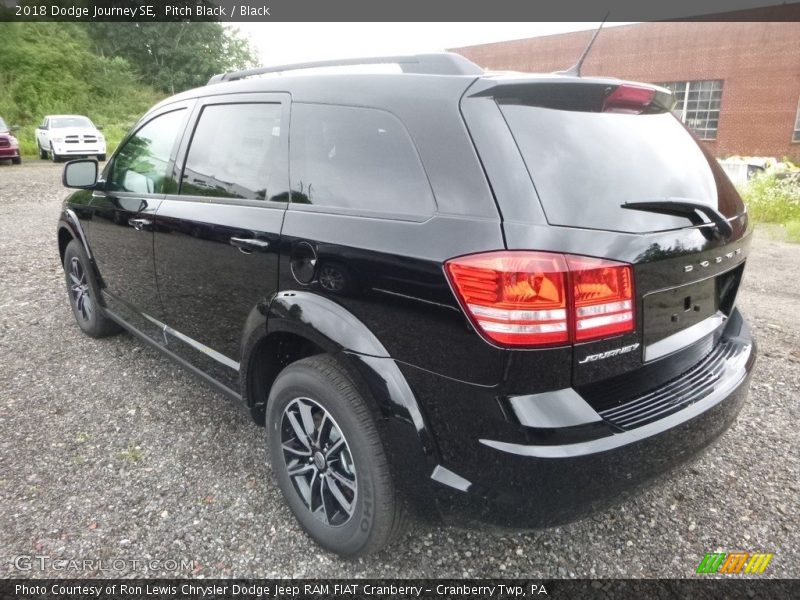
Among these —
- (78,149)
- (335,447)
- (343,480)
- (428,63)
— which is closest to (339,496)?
(343,480)

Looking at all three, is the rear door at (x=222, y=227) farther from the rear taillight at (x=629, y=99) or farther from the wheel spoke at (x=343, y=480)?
the rear taillight at (x=629, y=99)

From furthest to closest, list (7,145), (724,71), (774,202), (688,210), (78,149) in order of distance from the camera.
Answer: (724,71)
(78,149)
(7,145)
(774,202)
(688,210)

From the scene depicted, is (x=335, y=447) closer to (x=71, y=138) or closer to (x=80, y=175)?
(x=80, y=175)

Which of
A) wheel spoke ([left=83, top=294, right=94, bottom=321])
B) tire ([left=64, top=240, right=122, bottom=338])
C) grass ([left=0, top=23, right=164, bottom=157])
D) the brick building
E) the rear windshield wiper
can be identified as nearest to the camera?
the rear windshield wiper

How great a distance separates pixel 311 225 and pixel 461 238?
66 cm

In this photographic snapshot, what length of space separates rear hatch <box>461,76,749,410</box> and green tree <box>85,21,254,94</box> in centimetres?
4106

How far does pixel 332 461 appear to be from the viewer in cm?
206

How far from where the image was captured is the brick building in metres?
24.1

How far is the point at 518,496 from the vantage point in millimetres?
1583

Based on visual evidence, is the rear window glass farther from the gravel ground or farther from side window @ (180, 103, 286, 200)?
side window @ (180, 103, 286, 200)

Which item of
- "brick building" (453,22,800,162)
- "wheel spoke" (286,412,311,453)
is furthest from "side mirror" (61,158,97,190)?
"brick building" (453,22,800,162)

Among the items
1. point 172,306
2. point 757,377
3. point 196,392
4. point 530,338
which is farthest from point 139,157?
point 757,377

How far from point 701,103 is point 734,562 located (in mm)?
30338

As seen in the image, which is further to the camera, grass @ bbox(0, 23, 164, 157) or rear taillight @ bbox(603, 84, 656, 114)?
grass @ bbox(0, 23, 164, 157)
